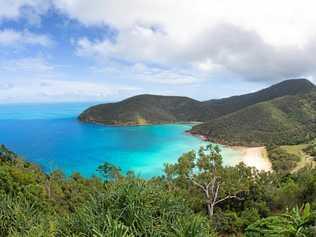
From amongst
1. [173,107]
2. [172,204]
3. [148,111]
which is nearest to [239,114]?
[148,111]

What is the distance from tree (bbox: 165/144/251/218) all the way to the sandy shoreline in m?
35.4

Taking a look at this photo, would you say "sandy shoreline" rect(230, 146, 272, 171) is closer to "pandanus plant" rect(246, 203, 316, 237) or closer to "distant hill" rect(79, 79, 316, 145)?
"distant hill" rect(79, 79, 316, 145)

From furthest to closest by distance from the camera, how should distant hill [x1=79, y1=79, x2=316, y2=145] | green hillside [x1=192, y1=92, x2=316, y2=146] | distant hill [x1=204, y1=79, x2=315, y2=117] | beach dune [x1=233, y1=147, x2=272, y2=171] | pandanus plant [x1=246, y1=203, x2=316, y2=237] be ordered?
distant hill [x1=204, y1=79, x2=315, y2=117] → distant hill [x1=79, y1=79, x2=316, y2=145] → green hillside [x1=192, y1=92, x2=316, y2=146] → beach dune [x1=233, y1=147, x2=272, y2=171] → pandanus plant [x1=246, y1=203, x2=316, y2=237]

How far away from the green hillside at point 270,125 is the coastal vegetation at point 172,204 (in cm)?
5117

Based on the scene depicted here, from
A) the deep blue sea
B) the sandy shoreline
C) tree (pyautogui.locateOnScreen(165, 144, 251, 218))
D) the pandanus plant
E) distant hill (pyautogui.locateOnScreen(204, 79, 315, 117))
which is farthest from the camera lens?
distant hill (pyautogui.locateOnScreen(204, 79, 315, 117))

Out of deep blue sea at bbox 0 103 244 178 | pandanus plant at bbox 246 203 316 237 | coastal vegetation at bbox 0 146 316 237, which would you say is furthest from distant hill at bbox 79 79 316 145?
pandanus plant at bbox 246 203 316 237

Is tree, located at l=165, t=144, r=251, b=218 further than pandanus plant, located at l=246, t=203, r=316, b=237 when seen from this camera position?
Yes

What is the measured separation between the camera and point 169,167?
2417 cm

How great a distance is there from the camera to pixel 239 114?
97.8 meters

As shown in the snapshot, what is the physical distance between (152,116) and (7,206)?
11498cm

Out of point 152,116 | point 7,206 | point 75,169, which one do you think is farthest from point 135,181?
point 152,116

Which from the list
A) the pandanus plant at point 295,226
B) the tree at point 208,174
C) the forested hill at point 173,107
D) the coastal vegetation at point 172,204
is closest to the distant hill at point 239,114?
the forested hill at point 173,107

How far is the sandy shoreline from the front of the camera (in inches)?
2352

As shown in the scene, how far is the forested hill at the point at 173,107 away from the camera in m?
128
